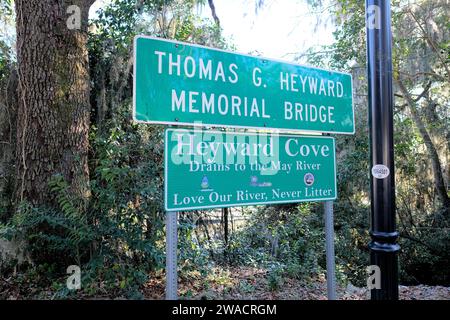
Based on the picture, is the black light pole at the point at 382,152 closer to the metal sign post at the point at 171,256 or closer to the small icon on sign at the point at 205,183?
the small icon on sign at the point at 205,183

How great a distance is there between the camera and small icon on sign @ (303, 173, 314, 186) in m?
2.87

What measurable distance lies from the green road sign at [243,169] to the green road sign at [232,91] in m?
0.12

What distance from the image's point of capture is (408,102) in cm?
930

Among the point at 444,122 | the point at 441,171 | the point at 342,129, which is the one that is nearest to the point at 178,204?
the point at 342,129

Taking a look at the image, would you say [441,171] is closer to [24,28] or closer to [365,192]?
[365,192]

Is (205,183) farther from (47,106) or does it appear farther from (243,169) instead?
(47,106)

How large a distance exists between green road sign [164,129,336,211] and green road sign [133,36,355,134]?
0.41ft

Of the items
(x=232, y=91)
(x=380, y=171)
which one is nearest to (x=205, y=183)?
(x=232, y=91)

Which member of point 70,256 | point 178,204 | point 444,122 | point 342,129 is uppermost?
point 444,122

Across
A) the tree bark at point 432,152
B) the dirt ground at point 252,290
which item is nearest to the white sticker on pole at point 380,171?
the dirt ground at point 252,290

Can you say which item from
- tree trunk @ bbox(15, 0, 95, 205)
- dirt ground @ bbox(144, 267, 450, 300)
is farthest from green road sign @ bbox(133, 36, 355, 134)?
tree trunk @ bbox(15, 0, 95, 205)

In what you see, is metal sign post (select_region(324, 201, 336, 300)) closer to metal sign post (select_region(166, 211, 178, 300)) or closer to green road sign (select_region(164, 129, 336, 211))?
green road sign (select_region(164, 129, 336, 211))

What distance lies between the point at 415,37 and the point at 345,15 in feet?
6.59

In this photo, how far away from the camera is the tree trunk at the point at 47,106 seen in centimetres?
434
